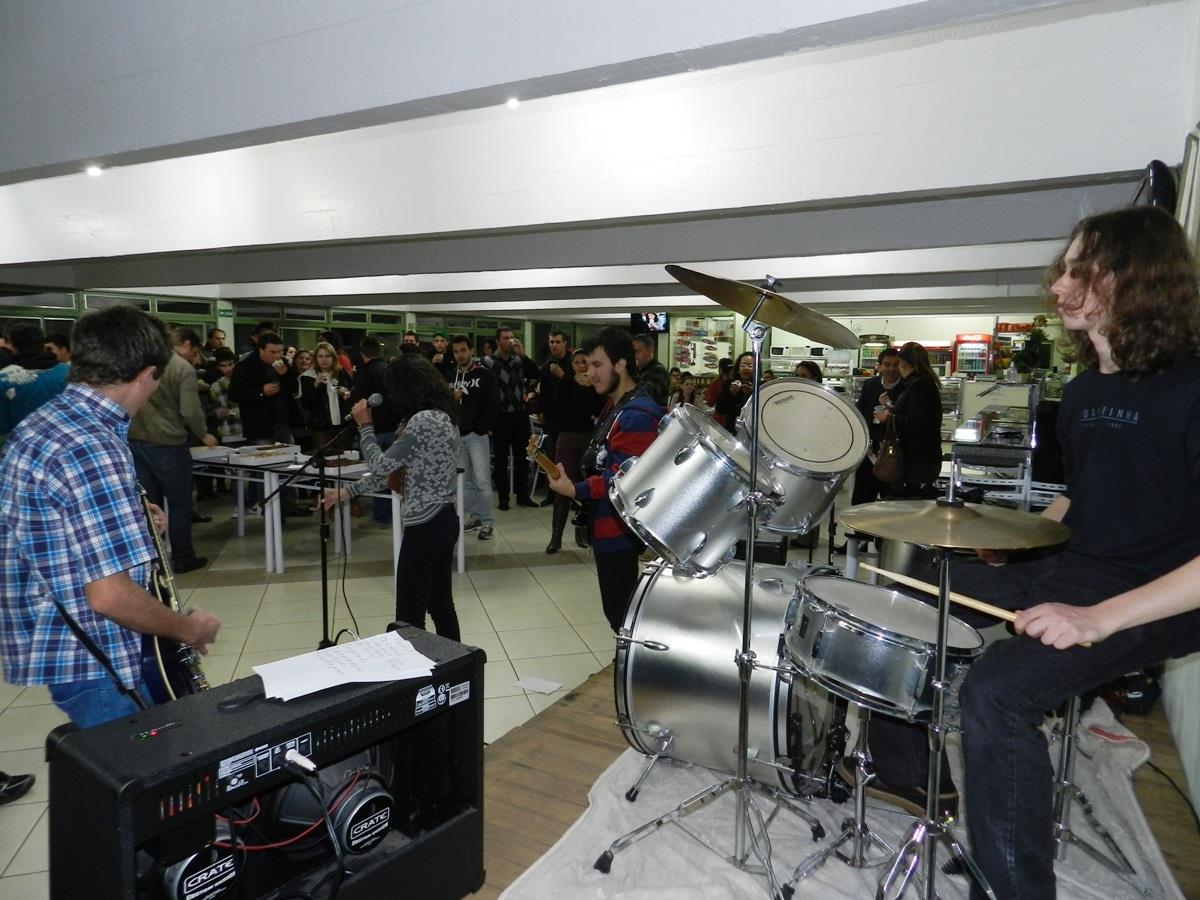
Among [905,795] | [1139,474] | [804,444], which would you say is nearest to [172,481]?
[804,444]

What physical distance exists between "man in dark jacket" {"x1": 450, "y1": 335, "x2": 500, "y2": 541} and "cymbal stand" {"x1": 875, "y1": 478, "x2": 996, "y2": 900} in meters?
4.77

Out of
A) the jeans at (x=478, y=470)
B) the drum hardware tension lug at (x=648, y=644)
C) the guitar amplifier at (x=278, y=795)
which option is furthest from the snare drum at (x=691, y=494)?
the jeans at (x=478, y=470)

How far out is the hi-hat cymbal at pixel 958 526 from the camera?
5.23ft

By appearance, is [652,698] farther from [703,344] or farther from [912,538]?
[703,344]

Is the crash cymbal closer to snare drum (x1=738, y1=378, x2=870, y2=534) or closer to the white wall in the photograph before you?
snare drum (x1=738, y1=378, x2=870, y2=534)

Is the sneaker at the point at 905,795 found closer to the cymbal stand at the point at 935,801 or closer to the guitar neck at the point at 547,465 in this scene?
the cymbal stand at the point at 935,801

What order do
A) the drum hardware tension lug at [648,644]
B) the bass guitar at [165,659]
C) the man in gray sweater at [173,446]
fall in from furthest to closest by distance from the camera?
1. the man in gray sweater at [173,446]
2. the drum hardware tension lug at [648,644]
3. the bass guitar at [165,659]

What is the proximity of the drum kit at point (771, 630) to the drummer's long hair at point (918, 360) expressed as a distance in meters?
3.10

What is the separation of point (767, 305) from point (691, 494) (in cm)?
59

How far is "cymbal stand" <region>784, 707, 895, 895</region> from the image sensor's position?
214 cm

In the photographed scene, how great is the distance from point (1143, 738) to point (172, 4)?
4833 mm

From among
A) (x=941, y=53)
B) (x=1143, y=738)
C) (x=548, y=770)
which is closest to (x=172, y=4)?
(x=941, y=53)

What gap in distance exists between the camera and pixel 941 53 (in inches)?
118

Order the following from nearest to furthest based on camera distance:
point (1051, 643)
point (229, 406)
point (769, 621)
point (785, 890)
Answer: point (1051, 643) → point (785, 890) → point (769, 621) → point (229, 406)
